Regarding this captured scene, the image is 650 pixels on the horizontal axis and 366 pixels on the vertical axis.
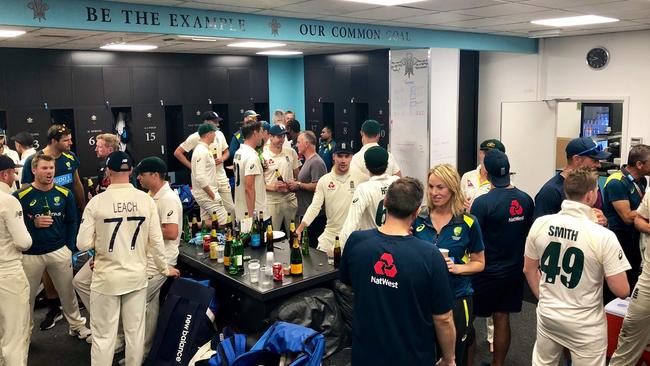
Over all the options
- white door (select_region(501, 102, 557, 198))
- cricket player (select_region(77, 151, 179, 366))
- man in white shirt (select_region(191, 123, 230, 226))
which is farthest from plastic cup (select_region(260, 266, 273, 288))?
white door (select_region(501, 102, 557, 198))

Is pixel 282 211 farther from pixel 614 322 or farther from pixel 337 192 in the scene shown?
pixel 614 322

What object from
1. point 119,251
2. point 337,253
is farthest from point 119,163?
point 337,253

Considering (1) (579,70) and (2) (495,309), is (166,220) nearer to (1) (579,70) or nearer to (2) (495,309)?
(2) (495,309)

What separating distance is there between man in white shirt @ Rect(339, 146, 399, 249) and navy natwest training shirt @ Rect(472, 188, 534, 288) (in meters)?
0.60

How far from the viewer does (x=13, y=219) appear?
3.58m

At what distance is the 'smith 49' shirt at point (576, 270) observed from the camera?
104 inches

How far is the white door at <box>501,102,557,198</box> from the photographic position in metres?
8.50

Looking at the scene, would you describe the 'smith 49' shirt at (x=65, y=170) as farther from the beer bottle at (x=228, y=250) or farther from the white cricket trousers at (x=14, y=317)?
the beer bottle at (x=228, y=250)

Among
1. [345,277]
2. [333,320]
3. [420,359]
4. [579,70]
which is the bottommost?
[333,320]

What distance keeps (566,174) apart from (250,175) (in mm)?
2918

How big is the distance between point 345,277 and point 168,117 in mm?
7265

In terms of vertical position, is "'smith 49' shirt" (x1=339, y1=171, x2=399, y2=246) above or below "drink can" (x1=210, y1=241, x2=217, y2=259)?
above

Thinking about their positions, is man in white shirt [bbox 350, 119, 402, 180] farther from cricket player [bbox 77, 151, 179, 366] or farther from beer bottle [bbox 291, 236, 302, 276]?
cricket player [bbox 77, 151, 179, 366]

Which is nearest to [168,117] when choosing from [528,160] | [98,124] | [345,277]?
[98,124]
